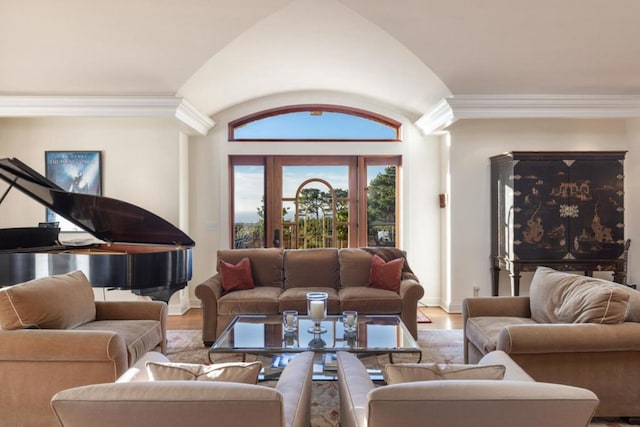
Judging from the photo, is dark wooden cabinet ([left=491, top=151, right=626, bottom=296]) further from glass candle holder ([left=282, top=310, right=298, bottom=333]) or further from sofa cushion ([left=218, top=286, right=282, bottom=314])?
glass candle holder ([left=282, top=310, right=298, bottom=333])

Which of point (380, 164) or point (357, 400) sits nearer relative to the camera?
point (357, 400)

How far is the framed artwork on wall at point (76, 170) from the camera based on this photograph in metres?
5.70

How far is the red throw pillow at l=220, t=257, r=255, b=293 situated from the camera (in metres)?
4.70

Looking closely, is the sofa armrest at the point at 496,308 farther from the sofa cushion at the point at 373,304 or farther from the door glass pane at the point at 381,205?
the door glass pane at the point at 381,205

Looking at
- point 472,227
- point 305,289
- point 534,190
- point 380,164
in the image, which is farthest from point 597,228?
point 305,289

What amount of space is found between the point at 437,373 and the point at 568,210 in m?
4.34

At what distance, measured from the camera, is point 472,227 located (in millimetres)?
5805

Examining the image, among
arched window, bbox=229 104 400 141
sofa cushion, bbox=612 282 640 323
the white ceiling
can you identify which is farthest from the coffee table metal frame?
arched window, bbox=229 104 400 141

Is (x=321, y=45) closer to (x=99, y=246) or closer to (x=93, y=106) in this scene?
(x=93, y=106)

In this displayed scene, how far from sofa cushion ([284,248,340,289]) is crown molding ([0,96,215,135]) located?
2.15m

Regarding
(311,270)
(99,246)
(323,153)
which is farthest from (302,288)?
(99,246)

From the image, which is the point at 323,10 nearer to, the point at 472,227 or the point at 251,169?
the point at 251,169

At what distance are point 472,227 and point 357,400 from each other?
4.55m

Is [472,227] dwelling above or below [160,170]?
below
